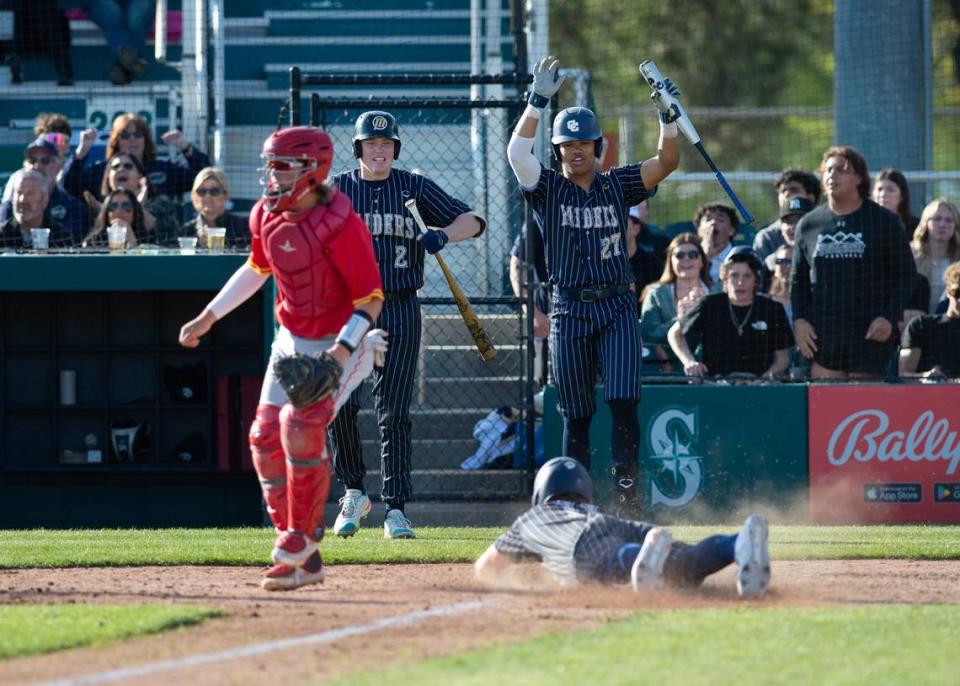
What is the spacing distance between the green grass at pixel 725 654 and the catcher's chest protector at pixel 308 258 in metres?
1.95

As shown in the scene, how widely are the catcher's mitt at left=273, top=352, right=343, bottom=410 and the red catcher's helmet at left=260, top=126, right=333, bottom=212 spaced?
28.2 inches

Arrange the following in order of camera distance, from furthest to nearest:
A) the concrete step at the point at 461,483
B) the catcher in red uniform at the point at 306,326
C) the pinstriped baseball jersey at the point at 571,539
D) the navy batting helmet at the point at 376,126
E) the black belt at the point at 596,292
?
the concrete step at the point at 461,483 → the navy batting helmet at the point at 376,126 → the black belt at the point at 596,292 → the catcher in red uniform at the point at 306,326 → the pinstriped baseball jersey at the point at 571,539

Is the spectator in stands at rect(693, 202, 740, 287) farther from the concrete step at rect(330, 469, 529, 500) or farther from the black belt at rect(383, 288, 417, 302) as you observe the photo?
the black belt at rect(383, 288, 417, 302)

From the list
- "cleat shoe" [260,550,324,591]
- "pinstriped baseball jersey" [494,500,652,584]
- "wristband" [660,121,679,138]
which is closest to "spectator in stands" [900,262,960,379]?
"wristband" [660,121,679,138]

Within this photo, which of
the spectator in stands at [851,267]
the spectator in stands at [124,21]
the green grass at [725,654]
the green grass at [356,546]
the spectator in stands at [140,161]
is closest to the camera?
the green grass at [725,654]

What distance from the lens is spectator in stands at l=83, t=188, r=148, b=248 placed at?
12086mm

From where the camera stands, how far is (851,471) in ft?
36.5

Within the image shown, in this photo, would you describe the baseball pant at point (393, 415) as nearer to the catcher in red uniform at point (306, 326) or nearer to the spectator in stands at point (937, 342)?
the catcher in red uniform at point (306, 326)

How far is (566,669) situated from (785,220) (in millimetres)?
8104

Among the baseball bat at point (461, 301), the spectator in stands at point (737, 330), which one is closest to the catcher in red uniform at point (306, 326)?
the baseball bat at point (461, 301)

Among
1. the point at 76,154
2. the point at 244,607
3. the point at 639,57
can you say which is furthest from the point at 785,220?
the point at 639,57

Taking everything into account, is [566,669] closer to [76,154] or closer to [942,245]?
[942,245]

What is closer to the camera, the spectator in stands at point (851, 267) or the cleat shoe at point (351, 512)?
the cleat shoe at point (351, 512)

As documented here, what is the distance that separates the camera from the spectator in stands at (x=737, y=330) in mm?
11055
